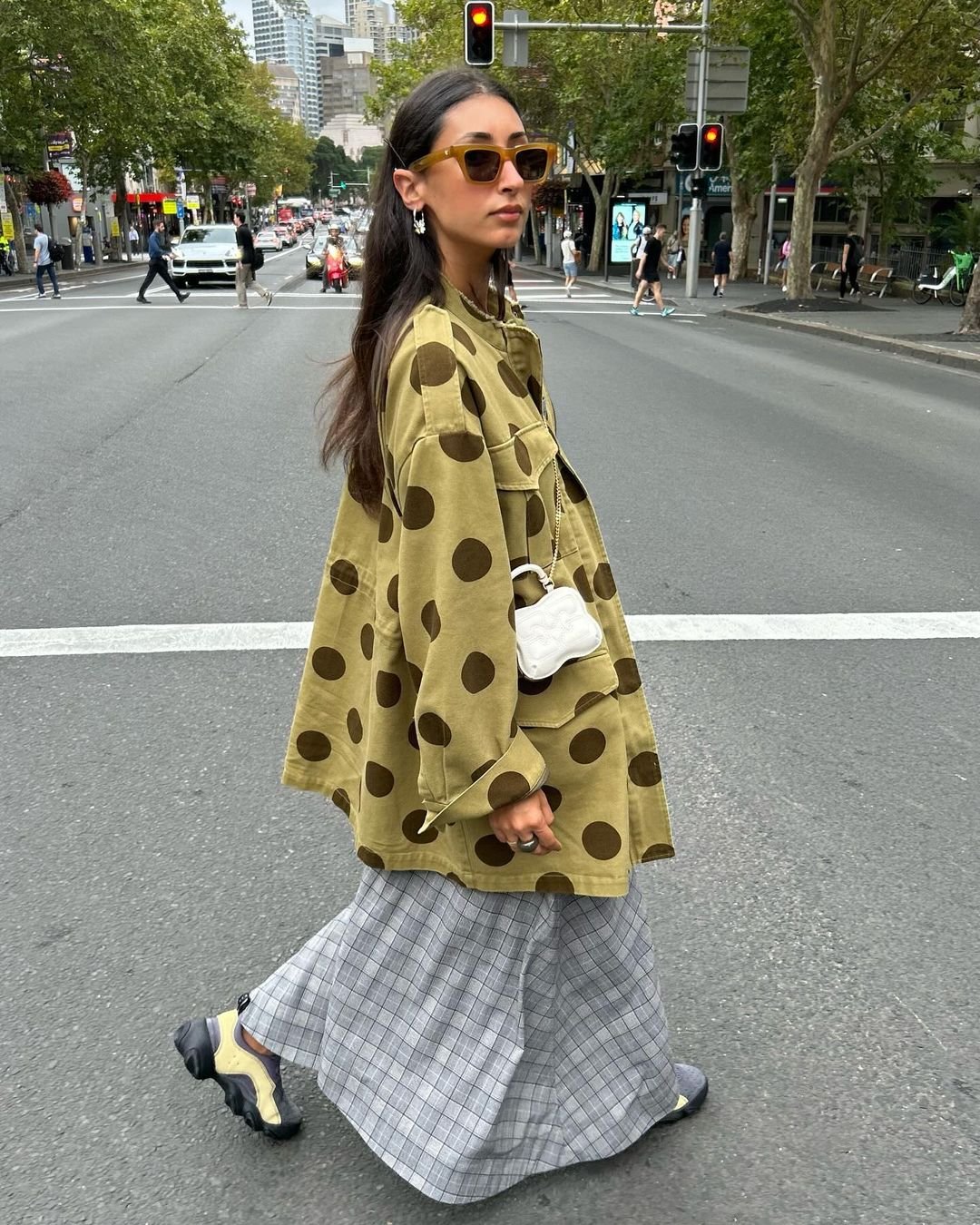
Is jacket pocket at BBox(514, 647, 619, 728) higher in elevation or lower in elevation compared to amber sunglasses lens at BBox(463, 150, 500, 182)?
lower

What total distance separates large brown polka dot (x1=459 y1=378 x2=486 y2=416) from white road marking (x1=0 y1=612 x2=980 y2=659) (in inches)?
127

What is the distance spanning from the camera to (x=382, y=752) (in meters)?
1.84

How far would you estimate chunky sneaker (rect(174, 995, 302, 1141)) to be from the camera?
2.19 meters

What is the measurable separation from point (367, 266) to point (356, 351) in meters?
0.13

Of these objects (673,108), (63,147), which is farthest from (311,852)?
(63,147)

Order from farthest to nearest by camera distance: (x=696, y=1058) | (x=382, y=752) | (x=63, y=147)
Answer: (x=63, y=147) → (x=696, y=1058) → (x=382, y=752)

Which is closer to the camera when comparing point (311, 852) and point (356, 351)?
Result: point (356, 351)

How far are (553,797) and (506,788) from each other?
173mm

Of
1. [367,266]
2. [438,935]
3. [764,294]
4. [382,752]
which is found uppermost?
[367,266]

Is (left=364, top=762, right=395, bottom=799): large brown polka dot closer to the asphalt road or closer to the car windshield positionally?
the asphalt road

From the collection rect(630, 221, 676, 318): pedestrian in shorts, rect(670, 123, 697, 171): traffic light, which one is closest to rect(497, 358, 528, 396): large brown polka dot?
rect(630, 221, 676, 318): pedestrian in shorts

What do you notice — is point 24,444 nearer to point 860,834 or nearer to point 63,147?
point 860,834

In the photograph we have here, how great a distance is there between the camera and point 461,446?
1620mm

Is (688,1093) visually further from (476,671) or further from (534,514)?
(534,514)
